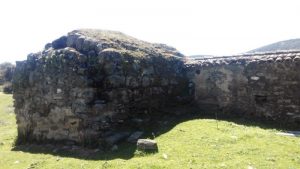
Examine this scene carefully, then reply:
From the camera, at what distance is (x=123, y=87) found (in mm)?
14781

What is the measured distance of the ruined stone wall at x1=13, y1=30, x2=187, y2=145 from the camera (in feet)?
45.8

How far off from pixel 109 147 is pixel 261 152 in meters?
5.00

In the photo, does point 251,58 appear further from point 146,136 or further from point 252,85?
point 146,136

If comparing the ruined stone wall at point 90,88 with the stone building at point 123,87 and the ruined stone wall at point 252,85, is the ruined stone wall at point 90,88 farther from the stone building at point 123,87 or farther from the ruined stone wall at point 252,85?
the ruined stone wall at point 252,85

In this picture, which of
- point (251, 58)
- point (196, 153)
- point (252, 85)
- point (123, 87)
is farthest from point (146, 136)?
point (251, 58)

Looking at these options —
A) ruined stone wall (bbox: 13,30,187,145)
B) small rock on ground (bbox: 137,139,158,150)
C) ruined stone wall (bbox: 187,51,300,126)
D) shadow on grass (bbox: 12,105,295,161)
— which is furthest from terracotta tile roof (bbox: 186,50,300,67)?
small rock on ground (bbox: 137,139,158,150)

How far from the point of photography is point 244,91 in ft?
52.3

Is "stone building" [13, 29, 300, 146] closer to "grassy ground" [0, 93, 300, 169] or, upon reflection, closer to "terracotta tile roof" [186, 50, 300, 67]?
"terracotta tile roof" [186, 50, 300, 67]

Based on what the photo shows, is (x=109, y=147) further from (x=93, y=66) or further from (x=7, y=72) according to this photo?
(x=7, y=72)

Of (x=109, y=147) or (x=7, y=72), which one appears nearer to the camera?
(x=109, y=147)

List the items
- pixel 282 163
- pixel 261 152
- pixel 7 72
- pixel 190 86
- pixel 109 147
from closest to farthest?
pixel 282 163 < pixel 261 152 < pixel 109 147 < pixel 190 86 < pixel 7 72

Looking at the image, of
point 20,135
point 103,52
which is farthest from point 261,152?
point 20,135

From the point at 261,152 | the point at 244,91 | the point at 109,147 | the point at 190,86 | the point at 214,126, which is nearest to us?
the point at 261,152

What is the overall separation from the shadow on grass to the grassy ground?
40 mm
